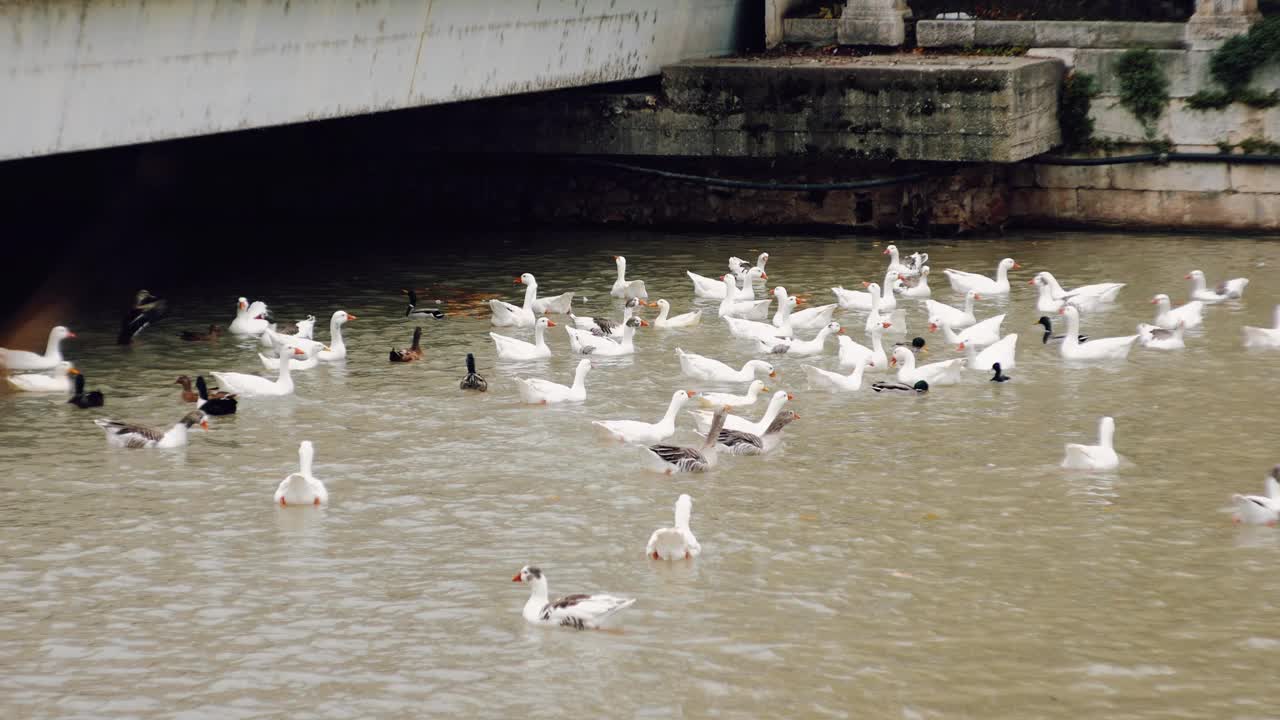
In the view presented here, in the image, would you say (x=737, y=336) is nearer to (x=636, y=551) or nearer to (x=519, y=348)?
(x=519, y=348)

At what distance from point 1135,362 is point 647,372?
5.27 meters

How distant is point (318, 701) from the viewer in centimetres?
989

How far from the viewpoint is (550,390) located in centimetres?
1730

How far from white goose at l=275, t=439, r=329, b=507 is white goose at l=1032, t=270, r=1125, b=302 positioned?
1122cm

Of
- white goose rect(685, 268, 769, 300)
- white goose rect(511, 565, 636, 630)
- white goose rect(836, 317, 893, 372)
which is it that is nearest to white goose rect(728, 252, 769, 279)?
white goose rect(685, 268, 769, 300)

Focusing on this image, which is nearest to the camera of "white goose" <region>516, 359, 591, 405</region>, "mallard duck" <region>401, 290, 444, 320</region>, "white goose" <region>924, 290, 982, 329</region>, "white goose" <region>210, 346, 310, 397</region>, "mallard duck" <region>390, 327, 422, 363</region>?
"white goose" <region>516, 359, 591, 405</region>

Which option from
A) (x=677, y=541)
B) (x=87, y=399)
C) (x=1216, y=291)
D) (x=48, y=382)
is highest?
(x=1216, y=291)

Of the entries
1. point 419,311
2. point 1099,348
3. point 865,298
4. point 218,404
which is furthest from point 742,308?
point 218,404

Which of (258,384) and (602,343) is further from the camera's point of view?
(602,343)

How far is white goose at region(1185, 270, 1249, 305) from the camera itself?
71.9ft

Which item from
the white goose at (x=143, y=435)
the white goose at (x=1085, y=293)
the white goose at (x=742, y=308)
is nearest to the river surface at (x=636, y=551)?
the white goose at (x=143, y=435)

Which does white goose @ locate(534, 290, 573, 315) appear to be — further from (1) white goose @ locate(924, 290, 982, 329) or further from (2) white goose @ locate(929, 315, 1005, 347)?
(2) white goose @ locate(929, 315, 1005, 347)

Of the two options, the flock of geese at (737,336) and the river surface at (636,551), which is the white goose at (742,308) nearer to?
the flock of geese at (737,336)

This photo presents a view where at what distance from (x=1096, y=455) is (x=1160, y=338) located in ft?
18.4
